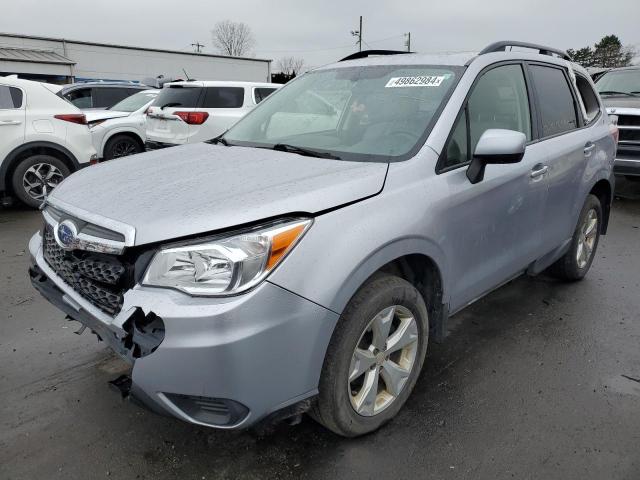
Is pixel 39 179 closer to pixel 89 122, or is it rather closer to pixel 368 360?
pixel 89 122

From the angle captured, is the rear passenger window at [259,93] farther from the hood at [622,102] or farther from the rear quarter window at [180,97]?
the hood at [622,102]

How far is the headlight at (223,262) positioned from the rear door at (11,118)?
5.77 m

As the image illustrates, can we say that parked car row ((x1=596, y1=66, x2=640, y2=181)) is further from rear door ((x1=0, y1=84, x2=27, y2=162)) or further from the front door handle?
rear door ((x1=0, y1=84, x2=27, y2=162))

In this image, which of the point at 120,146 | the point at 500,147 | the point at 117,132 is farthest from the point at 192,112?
the point at 500,147

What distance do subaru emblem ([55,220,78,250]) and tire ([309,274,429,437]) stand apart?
1.16 metres

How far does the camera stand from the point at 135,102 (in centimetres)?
1067

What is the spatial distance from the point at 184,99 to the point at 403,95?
6.51m

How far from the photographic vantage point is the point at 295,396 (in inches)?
78.2

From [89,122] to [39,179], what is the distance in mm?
2949

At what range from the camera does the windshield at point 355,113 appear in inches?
104

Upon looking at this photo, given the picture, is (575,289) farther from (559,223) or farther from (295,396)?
(295,396)

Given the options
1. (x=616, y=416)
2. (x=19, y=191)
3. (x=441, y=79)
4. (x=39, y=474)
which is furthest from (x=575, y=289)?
(x=19, y=191)

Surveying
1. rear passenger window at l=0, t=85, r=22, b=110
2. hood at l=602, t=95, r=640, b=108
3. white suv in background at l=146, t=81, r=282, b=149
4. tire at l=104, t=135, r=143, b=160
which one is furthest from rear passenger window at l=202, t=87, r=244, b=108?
hood at l=602, t=95, r=640, b=108

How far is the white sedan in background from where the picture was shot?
9109mm
